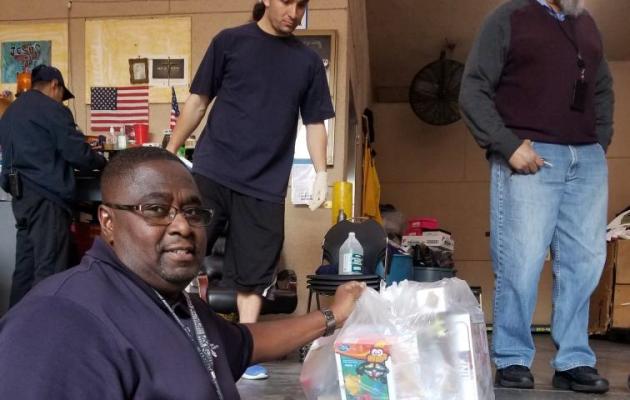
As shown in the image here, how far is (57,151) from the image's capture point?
3051 millimetres

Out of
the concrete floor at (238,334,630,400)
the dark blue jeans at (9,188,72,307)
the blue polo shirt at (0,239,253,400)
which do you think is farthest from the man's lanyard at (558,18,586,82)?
the dark blue jeans at (9,188,72,307)

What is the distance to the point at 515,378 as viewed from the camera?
1.84 metres

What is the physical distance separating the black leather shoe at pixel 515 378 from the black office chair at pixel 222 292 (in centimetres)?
102

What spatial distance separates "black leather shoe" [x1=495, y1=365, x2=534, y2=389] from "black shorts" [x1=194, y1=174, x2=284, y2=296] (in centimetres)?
84

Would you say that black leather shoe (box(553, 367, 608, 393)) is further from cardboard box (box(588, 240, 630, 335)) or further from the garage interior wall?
the garage interior wall

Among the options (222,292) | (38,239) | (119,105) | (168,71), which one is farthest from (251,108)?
(119,105)

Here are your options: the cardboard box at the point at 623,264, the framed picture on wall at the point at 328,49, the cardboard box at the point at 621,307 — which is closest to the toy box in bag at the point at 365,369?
the framed picture on wall at the point at 328,49

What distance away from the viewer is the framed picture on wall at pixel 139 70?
13.2 ft

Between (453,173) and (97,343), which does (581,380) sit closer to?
(97,343)

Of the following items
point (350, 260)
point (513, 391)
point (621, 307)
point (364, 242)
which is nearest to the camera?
point (513, 391)

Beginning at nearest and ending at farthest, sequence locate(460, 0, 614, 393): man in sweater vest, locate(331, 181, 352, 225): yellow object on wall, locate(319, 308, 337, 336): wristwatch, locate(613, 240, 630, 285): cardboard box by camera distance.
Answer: locate(319, 308, 337, 336): wristwatch → locate(460, 0, 614, 393): man in sweater vest → locate(331, 181, 352, 225): yellow object on wall → locate(613, 240, 630, 285): cardboard box

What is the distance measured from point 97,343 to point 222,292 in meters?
1.96

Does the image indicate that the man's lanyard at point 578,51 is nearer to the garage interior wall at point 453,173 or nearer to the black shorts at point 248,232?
the black shorts at point 248,232

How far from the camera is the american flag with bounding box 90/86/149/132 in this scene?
4.01 metres
